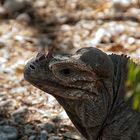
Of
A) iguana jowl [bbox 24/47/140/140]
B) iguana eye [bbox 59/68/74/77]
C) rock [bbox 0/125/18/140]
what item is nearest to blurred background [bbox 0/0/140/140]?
rock [bbox 0/125/18/140]

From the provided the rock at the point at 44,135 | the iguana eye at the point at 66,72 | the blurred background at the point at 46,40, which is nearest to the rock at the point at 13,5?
the blurred background at the point at 46,40

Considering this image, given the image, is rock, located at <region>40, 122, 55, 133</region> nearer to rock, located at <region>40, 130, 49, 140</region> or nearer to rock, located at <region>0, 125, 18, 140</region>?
rock, located at <region>40, 130, 49, 140</region>

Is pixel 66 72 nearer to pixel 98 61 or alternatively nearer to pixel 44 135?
pixel 98 61

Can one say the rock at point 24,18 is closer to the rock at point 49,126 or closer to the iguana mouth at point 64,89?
the rock at point 49,126

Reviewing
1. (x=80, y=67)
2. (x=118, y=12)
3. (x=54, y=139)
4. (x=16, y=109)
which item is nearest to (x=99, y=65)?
(x=80, y=67)

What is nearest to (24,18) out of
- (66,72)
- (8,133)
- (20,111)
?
(20,111)

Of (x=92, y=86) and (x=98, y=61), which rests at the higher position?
(x=98, y=61)

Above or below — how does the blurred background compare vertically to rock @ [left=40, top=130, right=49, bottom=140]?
above

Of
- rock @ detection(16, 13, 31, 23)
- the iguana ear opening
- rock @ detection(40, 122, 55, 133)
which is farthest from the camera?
rock @ detection(16, 13, 31, 23)
